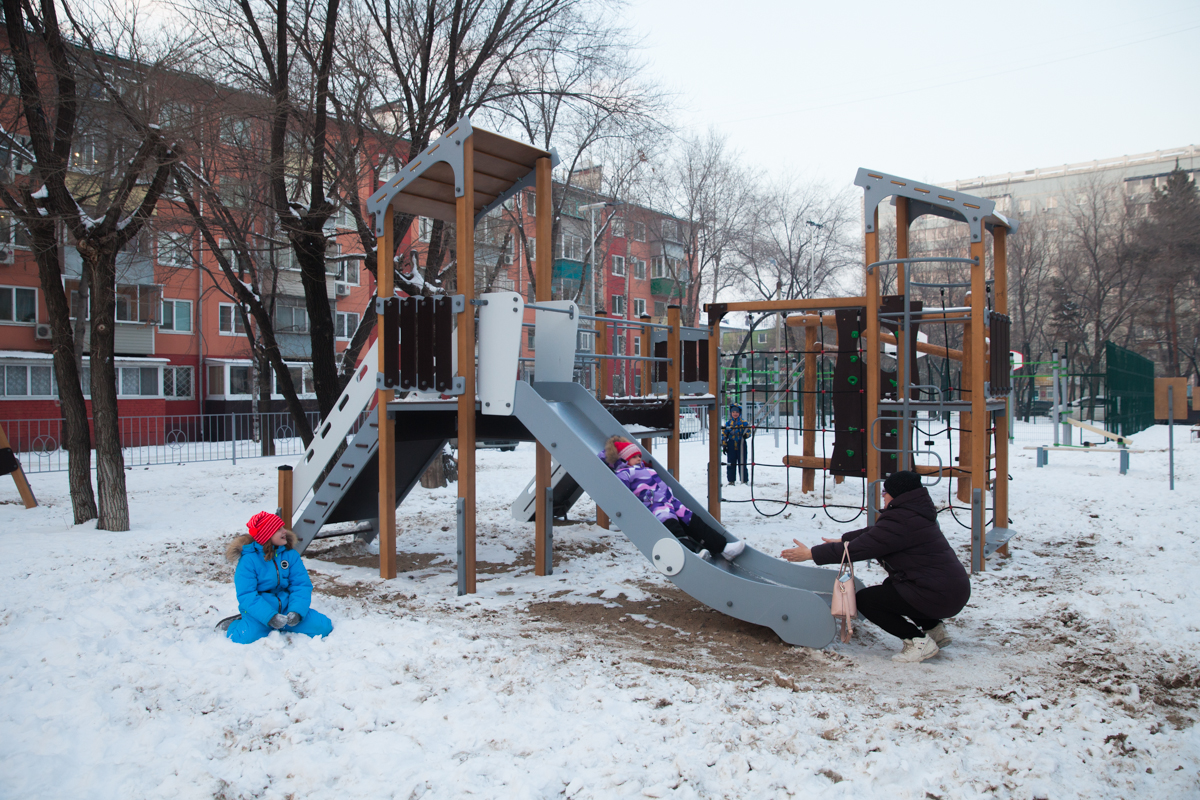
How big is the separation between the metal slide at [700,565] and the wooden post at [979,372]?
8.21 feet

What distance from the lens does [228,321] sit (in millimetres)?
29484

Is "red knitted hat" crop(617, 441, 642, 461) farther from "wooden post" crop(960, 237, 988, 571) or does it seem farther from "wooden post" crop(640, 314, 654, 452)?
"wooden post" crop(960, 237, 988, 571)

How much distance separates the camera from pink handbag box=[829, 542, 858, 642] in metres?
4.76

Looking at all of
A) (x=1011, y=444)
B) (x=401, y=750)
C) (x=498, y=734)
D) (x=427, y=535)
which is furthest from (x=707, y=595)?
(x=1011, y=444)

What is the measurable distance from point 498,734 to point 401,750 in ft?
1.46

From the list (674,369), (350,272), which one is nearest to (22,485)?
(674,369)

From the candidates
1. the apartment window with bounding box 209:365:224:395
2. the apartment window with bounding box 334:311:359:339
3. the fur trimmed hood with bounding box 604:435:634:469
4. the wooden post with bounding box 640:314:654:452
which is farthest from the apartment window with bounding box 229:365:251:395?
the fur trimmed hood with bounding box 604:435:634:469

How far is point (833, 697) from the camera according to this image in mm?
4070

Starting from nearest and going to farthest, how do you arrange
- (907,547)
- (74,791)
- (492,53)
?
(74,791) → (907,547) → (492,53)

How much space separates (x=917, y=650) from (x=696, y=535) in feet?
5.85

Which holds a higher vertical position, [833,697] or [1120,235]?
[1120,235]

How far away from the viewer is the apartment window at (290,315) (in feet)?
102

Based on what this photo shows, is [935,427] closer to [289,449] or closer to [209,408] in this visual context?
[289,449]

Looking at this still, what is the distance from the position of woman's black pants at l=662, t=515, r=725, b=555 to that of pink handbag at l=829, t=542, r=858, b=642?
3.89 feet
